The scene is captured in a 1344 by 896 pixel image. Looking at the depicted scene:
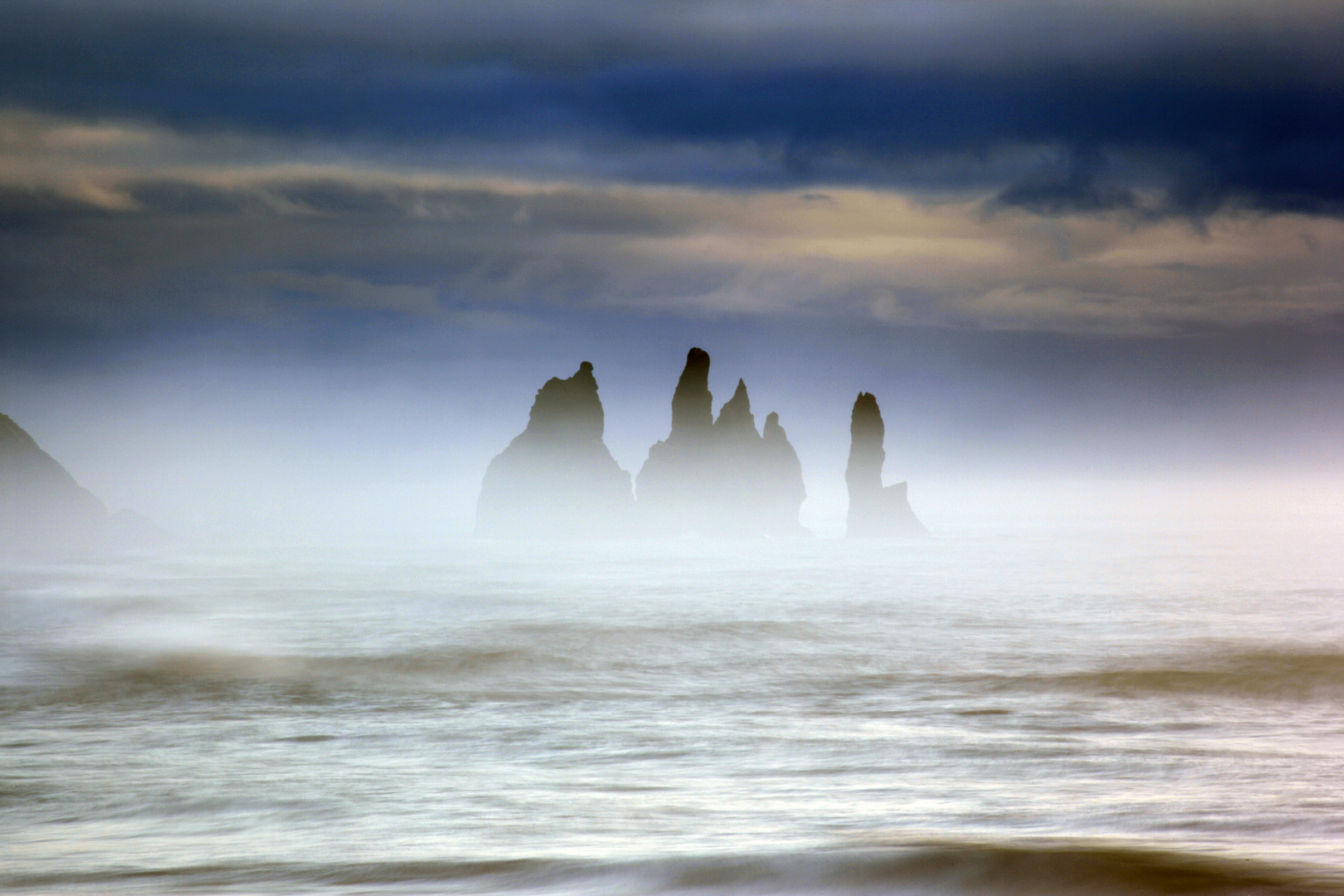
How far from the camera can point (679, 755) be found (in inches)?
653

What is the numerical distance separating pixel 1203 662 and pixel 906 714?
19.1m

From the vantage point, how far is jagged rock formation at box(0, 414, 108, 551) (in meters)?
154

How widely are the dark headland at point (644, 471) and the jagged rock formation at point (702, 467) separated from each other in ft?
0.48

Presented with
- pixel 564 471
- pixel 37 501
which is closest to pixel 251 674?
pixel 564 471

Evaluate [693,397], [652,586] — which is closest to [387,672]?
[652,586]

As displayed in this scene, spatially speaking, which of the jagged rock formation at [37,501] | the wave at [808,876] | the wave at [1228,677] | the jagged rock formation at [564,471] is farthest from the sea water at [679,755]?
the jagged rock formation at [564,471]

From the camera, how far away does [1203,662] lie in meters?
36.0

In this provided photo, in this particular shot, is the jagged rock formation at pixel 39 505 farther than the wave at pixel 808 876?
Yes

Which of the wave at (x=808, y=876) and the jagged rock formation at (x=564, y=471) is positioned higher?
the jagged rock formation at (x=564, y=471)

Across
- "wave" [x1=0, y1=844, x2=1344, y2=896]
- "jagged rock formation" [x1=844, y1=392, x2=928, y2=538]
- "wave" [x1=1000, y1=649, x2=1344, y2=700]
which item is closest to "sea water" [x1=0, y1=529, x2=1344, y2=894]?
"wave" [x1=0, y1=844, x2=1344, y2=896]

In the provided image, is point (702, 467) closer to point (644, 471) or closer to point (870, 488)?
point (644, 471)

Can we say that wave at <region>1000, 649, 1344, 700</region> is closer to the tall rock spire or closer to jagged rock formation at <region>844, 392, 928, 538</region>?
jagged rock formation at <region>844, 392, 928, 538</region>

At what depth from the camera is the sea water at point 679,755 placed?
827 cm

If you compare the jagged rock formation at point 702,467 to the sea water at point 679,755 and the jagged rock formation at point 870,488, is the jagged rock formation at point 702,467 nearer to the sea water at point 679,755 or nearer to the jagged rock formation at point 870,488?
the jagged rock formation at point 870,488
